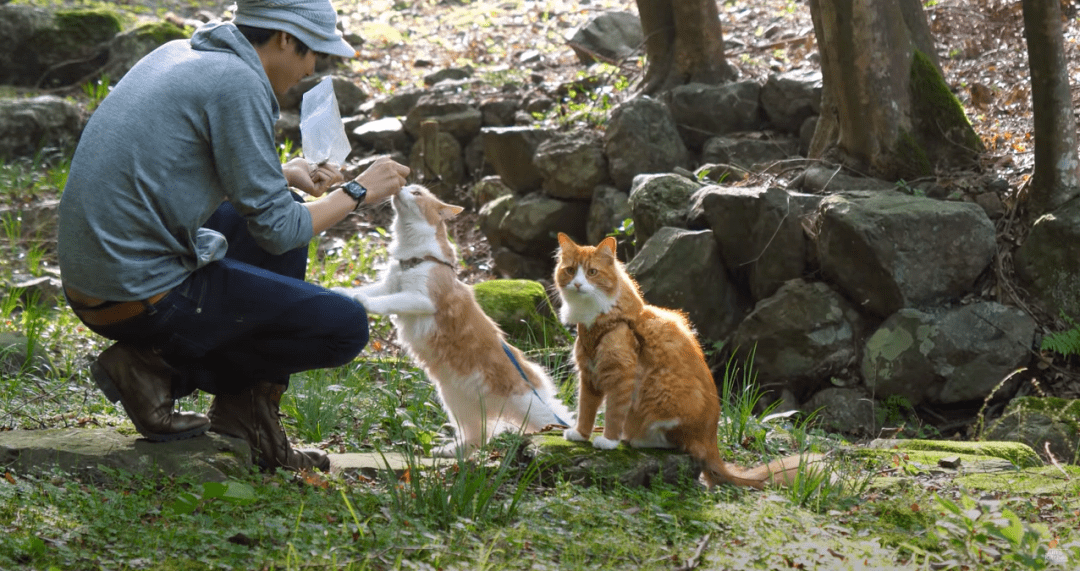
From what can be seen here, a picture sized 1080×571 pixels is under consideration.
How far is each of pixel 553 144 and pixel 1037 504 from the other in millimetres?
6004

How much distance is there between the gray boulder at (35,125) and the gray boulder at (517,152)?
15.9 ft

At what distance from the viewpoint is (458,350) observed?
4621 millimetres

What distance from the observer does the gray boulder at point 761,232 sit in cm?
648

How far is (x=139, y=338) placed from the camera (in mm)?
3285

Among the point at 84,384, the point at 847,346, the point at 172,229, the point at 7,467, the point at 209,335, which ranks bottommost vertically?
the point at 847,346

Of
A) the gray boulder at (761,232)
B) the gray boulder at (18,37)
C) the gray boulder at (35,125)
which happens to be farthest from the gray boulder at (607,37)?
the gray boulder at (18,37)

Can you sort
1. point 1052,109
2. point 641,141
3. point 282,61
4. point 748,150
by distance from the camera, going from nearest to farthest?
point 282,61 < point 1052,109 < point 748,150 < point 641,141

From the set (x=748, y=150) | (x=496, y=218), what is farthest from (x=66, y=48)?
(x=748, y=150)

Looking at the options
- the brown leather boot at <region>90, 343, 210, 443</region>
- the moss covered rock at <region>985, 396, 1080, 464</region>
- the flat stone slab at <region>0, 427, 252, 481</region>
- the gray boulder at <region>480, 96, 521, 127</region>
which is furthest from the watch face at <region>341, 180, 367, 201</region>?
the gray boulder at <region>480, 96, 521, 127</region>

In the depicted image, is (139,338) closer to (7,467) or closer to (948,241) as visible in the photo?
(7,467)

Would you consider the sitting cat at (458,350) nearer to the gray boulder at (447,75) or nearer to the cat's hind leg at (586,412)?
the cat's hind leg at (586,412)

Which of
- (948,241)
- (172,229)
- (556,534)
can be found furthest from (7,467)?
(948,241)

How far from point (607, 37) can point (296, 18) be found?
28.6 feet

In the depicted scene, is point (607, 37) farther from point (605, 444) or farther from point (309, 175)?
point (605, 444)
